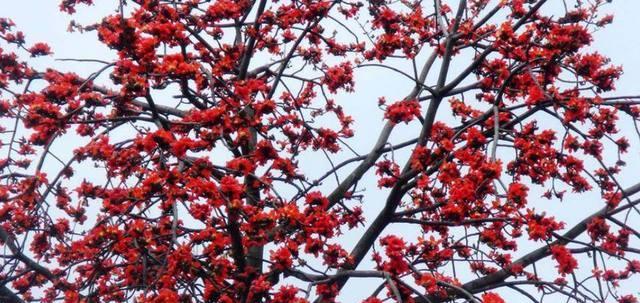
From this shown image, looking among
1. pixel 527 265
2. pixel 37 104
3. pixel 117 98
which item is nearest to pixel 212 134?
pixel 117 98

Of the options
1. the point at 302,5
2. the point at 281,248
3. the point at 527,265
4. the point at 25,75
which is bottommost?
the point at 281,248

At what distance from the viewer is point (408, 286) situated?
212 inches

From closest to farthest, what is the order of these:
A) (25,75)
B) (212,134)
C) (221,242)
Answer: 1. (212,134)
2. (221,242)
3. (25,75)

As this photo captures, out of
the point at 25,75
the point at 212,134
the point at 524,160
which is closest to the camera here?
the point at 212,134

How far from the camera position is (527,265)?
6961mm

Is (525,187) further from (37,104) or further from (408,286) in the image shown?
(37,104)

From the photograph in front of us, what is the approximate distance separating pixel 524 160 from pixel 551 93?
32.9 inches

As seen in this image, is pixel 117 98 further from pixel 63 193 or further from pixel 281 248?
pixel 63 193

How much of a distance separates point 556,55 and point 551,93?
1.18ft

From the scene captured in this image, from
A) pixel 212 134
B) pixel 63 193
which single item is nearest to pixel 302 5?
pixel 212 134

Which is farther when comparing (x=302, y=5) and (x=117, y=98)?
(x=302, y=5)

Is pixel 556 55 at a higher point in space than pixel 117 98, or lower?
higher

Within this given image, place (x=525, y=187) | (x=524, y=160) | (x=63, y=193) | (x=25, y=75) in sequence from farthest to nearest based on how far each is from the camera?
(x=63, y=193) → (x=25, y=75) → (x=524, y=160) → (x=525, y=187)

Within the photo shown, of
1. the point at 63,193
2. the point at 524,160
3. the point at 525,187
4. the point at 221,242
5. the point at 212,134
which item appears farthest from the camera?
the point at 63,193
